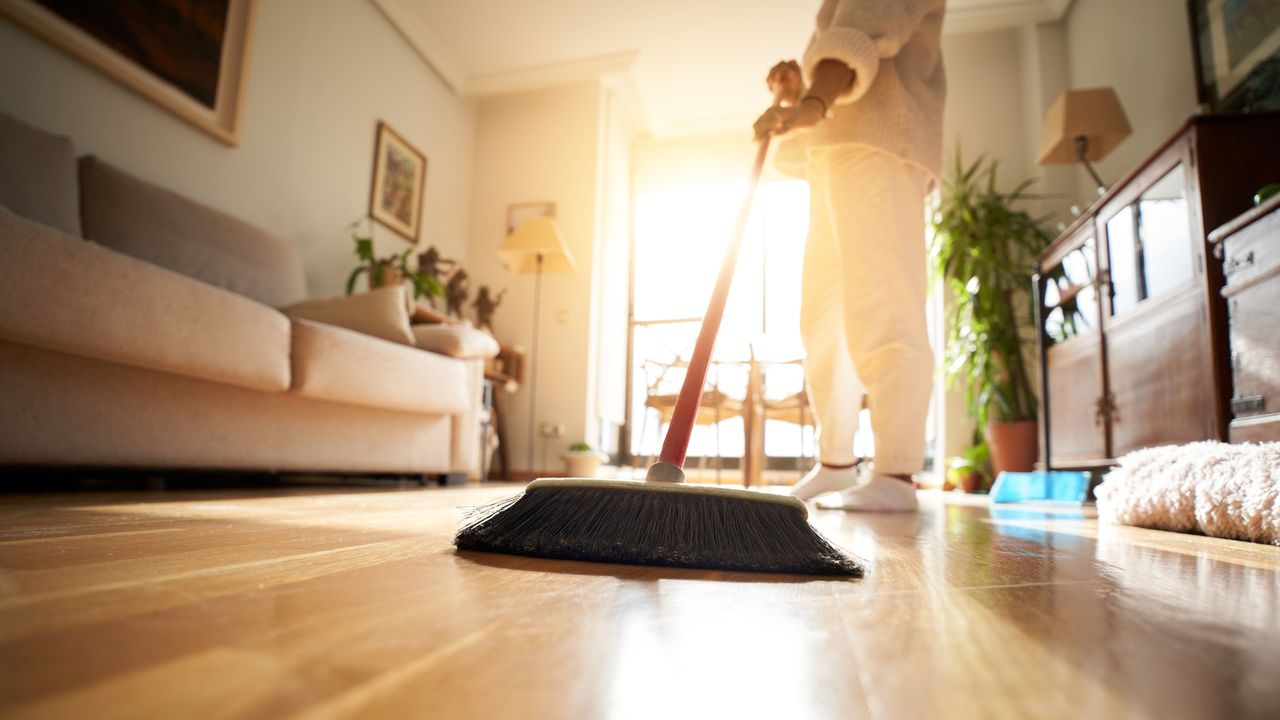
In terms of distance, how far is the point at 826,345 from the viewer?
5.53ft

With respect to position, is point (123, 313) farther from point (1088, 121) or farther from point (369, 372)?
point (1088, 121)

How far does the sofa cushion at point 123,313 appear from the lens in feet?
3.93

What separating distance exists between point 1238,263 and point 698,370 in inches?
59.0

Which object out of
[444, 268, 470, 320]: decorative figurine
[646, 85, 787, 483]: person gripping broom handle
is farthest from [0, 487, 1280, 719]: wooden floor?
[444, 268, 470, 320]: decorative figurine

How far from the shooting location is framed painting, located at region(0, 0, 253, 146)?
88.5 inches

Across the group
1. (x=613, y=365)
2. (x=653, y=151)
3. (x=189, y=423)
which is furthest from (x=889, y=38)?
(x=653, y=151)

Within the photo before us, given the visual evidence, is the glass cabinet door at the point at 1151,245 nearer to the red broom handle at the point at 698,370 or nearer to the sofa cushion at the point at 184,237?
the red broom handle at the point at 698,370

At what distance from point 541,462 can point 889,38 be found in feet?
12.6

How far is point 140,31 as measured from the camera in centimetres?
249

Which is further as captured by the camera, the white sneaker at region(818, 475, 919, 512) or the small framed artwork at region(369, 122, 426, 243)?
the small framed artwork at region(369, 122, 426, 243)

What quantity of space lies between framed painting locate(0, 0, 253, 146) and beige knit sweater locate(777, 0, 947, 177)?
2432 millimetres

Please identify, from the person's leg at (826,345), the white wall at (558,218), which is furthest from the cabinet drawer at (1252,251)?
the white wall at (558,218)

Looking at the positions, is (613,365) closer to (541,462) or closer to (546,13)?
(541,462)

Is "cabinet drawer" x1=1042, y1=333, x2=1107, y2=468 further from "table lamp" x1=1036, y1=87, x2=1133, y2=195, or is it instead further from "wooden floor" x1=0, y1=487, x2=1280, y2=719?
"wooden floor" x1=0, y1=487, x2=1280, y2=719
